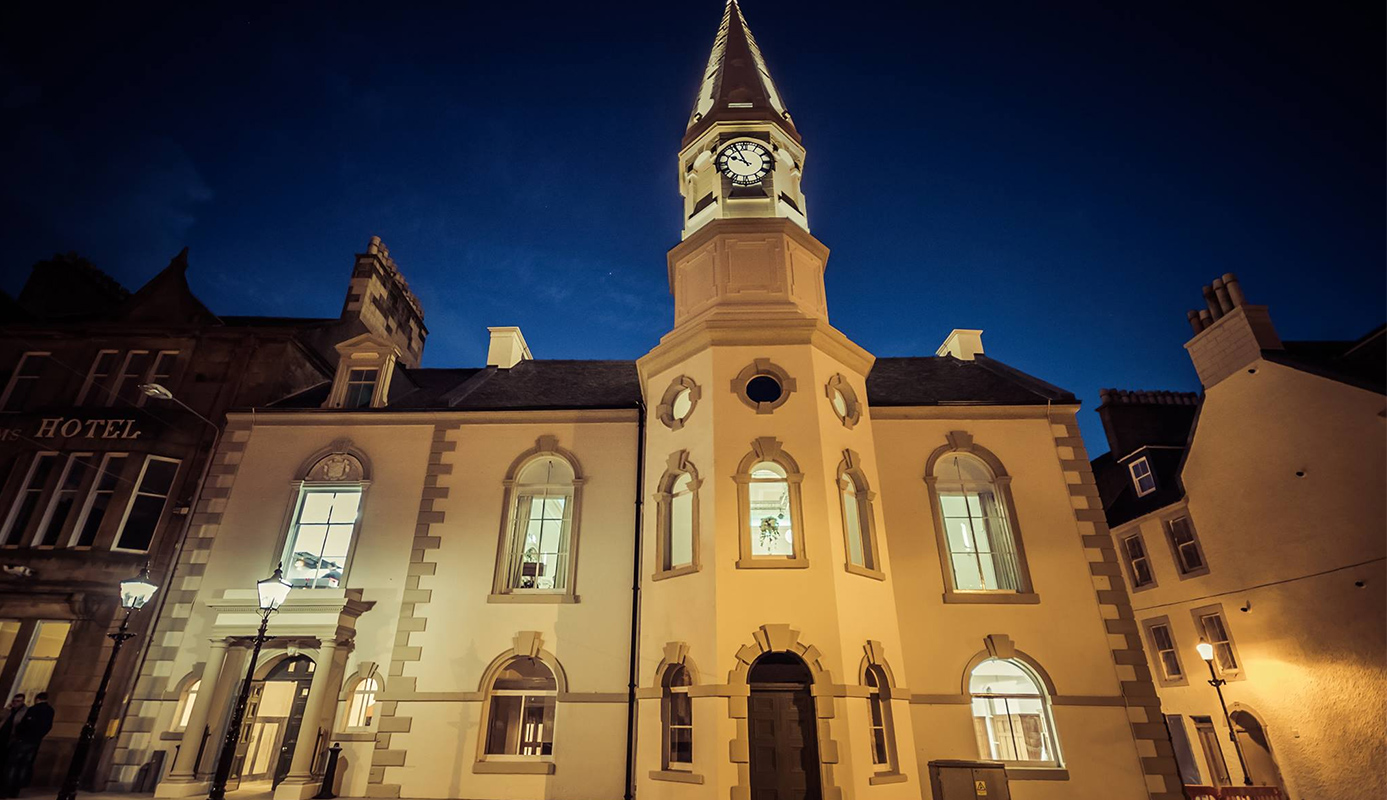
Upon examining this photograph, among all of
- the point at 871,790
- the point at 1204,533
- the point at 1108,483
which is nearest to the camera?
the point at 871,790

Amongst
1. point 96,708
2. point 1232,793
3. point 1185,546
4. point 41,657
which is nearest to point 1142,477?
point 1185,546

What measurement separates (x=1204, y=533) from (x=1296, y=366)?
550cm

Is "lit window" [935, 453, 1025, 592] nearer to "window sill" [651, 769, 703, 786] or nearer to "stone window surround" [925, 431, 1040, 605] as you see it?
"stone window surround" [925, 431, 1040, 605]

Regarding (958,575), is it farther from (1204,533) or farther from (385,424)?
(385,424)

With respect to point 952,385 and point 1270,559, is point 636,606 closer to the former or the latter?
point 952,385

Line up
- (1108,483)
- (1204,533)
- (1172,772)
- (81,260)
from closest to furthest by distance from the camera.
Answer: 1. (1172,772)
2. (1204,533)
3. (81,260)
4. (1108,483)

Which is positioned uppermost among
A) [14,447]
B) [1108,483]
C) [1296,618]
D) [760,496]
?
[1108,483]

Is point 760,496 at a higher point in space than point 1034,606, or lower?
higher

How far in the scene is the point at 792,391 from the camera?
12.9 metres

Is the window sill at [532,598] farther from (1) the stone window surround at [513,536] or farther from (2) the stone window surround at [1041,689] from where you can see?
(2) the stone window surround at [1041,689]

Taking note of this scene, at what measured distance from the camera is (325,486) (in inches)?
591

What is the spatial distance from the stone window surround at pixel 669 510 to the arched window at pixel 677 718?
1776 mm

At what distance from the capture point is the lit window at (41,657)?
13.4 m

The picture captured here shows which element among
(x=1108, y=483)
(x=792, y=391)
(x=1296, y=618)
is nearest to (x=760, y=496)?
(x=792, y=391)
